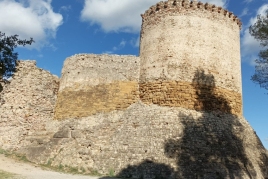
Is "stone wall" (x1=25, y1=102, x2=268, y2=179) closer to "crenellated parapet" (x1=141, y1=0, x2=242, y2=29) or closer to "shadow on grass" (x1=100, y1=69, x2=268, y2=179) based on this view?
"shadow on grass" (x1=100, y1=69, x2=268, y2=179)

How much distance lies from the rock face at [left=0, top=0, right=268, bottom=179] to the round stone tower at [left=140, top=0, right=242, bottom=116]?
4 centimetres

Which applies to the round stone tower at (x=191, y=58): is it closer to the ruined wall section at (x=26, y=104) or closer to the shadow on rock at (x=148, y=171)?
the shadow on rock at (x=148, y=171)

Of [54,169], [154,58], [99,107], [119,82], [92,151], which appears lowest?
[54,169]

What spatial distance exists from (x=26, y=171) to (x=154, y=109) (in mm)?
5578

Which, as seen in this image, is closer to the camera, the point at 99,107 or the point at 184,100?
the point at 184,100

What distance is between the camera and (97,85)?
47.1ft

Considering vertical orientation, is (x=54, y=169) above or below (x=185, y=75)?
below

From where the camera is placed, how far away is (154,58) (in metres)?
13.7

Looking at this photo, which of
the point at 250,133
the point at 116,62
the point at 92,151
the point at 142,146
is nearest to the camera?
the point at 142,146

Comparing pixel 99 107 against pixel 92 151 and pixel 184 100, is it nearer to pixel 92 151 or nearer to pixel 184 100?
pixel 92 151

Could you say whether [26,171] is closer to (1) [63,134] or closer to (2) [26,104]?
(1) [63,134]

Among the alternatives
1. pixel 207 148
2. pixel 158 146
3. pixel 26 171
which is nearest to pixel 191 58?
pixel 207 148

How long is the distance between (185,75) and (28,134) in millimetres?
8264

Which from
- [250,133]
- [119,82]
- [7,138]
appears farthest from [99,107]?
[250,133]
